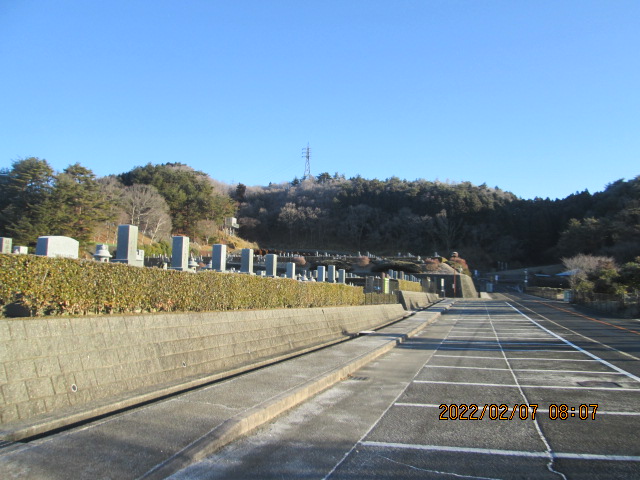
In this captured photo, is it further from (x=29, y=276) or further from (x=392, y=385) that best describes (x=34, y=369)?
(x=392, y=385)

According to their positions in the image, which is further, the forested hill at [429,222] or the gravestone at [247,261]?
the forested hill at [429,222]

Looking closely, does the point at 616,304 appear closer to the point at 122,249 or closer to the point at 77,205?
the point at 122,249

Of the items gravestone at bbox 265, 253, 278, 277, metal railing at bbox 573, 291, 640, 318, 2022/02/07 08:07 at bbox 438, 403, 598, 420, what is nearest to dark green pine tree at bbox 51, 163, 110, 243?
gravestone at bbox 265, 253, 278, 277

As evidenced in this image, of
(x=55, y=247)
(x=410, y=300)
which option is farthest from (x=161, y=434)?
(x=410, y=300)

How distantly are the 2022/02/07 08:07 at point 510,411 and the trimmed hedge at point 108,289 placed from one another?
217 inches

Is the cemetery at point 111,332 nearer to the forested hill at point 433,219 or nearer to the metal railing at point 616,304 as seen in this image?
the metal railing at point 616,304

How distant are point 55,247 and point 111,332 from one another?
2.46 m

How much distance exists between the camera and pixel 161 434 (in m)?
5.44

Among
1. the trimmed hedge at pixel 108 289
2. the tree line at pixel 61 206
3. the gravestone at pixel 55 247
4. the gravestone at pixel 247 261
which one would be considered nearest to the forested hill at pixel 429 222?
the tree line at pixel 61 206

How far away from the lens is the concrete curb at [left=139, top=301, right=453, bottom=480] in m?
4.69

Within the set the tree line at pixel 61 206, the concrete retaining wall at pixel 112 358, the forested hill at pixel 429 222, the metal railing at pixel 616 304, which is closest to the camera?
the concrete retaining wall at pixel 112 358

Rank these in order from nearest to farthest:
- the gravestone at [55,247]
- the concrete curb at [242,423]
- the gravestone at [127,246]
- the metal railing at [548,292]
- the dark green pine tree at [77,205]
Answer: the concrete curb at [242,423] → the gravestone at [55,247] → the gravestone at [127,246] → the dark green pine tree at [77,205] → the metal railing at [548,292]

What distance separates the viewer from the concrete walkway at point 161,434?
4.47m

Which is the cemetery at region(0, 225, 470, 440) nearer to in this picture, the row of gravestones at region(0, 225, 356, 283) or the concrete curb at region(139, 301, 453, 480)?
the row of gravestones at region(0, 225, 356, 283)
